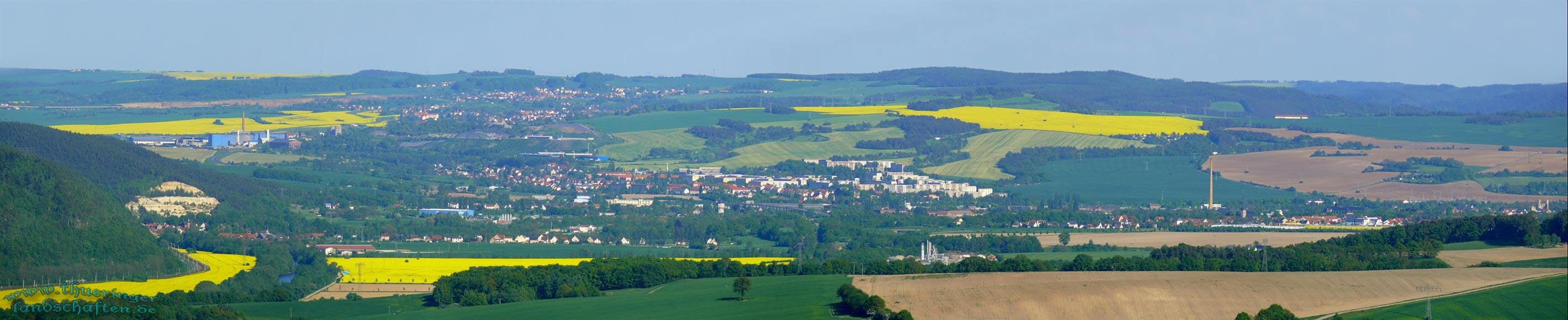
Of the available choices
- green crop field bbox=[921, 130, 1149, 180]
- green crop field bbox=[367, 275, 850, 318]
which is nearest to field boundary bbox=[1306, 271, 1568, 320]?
green crop field bbox=[367, 275, 850, 318]

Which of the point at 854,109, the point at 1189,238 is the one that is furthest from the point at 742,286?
the point at 854,109

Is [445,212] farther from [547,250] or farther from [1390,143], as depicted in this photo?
[1390,143]

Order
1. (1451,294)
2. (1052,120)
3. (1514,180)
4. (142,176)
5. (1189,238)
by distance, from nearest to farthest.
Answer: (1451,294) < (1189,238) < (142,176) < (1514,180) < (1052,120)

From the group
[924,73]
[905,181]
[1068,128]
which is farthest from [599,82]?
[905,181]

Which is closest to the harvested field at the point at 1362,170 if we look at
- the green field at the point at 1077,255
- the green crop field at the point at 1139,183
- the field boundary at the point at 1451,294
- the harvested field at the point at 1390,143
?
the harvested field at the point at 1390,143

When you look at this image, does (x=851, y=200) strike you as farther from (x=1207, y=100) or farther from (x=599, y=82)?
(x=599, y=82)

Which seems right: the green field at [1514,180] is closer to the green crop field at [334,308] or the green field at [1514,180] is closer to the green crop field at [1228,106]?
the green crop field at [334,308]

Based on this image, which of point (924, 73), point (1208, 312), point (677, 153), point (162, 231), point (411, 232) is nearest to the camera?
point (1208, 312)
